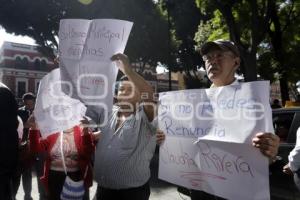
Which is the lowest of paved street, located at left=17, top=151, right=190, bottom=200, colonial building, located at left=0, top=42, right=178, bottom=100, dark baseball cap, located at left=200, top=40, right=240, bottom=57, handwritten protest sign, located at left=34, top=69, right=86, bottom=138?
paved street, located at left=17, top=151, right=190, bottom=200

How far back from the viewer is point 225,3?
1191 cm

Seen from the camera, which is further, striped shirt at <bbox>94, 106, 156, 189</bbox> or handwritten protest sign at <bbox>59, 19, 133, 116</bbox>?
striped shirt at <bbox>94, 106, 156, 189</bbox>

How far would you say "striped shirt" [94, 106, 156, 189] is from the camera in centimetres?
313

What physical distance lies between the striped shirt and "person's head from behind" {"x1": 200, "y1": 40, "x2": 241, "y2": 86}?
0.67 m

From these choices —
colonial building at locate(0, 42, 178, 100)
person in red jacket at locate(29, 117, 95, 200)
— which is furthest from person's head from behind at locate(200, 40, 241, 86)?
colonial building at locate(0, 42, 178, 100)

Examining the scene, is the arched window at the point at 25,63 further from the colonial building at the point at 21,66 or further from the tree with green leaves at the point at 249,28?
the tree with green leaves at the point at 249,28

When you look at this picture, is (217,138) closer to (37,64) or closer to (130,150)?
(130,150)

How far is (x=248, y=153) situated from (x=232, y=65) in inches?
24.5

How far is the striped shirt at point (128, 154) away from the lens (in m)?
3.13

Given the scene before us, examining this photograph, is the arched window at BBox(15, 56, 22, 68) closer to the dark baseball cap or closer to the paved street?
the paved street

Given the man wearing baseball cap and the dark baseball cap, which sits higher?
the dark baseball cap

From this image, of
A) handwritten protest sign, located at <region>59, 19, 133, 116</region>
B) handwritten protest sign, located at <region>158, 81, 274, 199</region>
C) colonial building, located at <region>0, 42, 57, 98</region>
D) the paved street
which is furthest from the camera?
colonial building, located at <region>0, 42, 57, 98</region>

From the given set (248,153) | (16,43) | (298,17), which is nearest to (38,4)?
(298,17)

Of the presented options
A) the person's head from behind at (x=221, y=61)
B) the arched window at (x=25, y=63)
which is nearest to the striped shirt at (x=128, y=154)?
the person's head from behind at (x=221, y=61)
